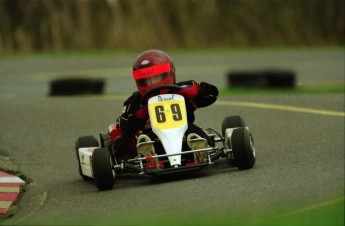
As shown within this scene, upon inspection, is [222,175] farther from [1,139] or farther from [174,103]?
[1,139]

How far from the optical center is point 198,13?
31.0 meters

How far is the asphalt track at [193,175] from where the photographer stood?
282 inches

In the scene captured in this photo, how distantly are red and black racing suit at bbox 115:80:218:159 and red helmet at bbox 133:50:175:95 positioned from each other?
13 centimetres

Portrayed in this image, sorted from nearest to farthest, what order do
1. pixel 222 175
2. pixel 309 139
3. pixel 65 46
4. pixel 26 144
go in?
pixel 222 175, pixel 309 139, pixel 26 144, pixel 65 46

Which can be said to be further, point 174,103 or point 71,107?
point 71,107

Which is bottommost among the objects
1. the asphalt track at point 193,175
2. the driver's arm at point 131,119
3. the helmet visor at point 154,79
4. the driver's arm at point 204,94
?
the asphalt track at point 193,175

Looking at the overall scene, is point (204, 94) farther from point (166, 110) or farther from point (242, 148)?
point (242, 148)

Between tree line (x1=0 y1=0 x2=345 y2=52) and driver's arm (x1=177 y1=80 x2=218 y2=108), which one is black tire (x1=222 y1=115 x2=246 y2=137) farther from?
tree line (x1=0 y1=0 x2=345 y2=52)

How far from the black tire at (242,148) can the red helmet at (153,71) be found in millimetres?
857

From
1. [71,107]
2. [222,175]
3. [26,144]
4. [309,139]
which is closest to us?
[222,175]

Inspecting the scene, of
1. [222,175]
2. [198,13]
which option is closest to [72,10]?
[198,13]

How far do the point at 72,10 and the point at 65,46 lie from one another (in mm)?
1038

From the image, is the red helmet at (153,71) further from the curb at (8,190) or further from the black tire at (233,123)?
the curb at (8,190)

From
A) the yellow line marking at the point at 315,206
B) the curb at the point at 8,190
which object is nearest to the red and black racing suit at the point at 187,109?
the curb at the point at 8,190
